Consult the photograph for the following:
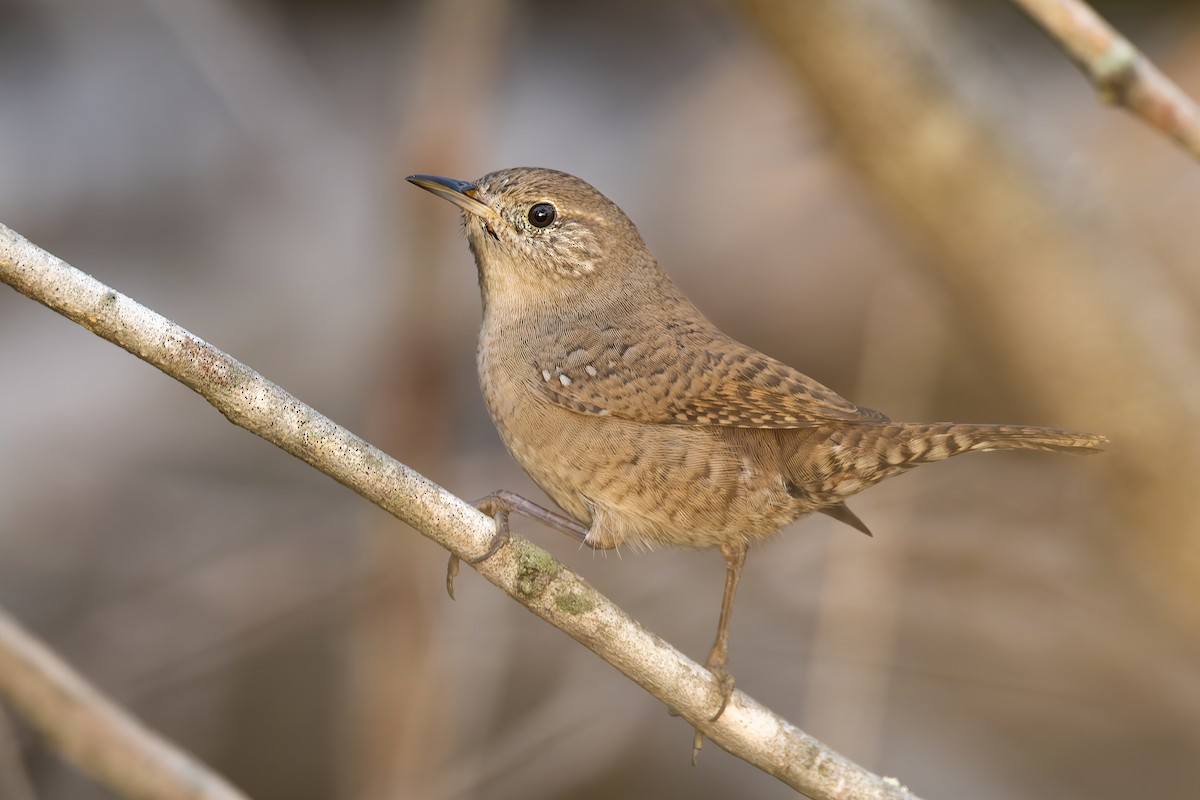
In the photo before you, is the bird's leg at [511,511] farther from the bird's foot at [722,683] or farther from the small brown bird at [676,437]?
the bird's foot at [722,683]

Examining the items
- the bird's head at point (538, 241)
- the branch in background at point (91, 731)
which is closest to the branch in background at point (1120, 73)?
the bird's head at point (538, 241)

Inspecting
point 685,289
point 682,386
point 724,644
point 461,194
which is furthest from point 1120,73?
point 685,289

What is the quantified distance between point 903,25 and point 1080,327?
114 centimetres

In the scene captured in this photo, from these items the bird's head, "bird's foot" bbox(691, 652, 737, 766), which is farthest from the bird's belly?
the bird's head

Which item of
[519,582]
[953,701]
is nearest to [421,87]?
[519,582]

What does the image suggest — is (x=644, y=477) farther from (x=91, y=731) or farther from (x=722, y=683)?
(x=91, y=731)

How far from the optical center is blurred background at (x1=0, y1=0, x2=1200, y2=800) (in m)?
4.25

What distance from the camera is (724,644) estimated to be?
9.10 feet

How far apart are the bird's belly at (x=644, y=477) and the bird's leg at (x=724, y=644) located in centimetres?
5

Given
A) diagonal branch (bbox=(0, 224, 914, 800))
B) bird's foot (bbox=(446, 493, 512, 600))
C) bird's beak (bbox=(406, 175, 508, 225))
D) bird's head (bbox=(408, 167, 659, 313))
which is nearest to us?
diagonal branch (bbox=(0, 224, 914, 800))

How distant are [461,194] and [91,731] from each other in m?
1.52

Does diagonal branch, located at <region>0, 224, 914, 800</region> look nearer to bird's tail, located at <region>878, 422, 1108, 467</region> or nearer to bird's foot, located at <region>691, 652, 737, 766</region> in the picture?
bird's foot, located at <region>691, 652, 737, 766</region>

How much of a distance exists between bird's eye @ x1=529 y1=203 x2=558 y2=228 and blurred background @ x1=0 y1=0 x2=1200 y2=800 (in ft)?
4.12

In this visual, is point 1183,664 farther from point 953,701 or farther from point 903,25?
point 903,25
